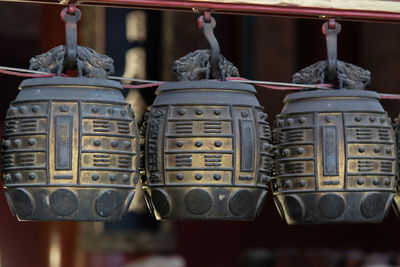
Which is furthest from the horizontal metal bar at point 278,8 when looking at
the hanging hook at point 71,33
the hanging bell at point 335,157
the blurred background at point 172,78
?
the blurred background at point 172,78

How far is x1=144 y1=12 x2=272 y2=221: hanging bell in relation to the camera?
2105mm

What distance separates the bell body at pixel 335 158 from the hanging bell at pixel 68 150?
1.22ft

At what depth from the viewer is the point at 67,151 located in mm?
2012

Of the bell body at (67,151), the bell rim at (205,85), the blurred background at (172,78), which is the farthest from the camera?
the blurred background at (172,78)

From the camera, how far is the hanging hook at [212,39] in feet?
7.12

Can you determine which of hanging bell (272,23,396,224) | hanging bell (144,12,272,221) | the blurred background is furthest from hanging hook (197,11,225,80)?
the blurred background

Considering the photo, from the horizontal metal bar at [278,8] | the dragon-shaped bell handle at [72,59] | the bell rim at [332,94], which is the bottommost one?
the bell rim at [332,94]

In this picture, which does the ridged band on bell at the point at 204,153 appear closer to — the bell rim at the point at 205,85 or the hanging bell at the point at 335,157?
the bell rim at the point at 205,85

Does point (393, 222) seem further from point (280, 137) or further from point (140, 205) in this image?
point (280, 137)

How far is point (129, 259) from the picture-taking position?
6016mm

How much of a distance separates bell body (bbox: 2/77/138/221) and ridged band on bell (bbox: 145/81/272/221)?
3.0 inches

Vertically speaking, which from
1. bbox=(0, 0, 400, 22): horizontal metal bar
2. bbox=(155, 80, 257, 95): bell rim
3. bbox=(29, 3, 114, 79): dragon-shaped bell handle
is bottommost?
bbox=(155, 80, 257, 95): bell rim

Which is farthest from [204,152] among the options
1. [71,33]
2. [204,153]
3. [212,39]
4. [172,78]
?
[172,78]

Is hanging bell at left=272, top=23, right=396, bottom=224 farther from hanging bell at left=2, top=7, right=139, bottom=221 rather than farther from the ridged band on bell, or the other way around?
hanging bell at left=2, top=7, right=139, bottom=221
